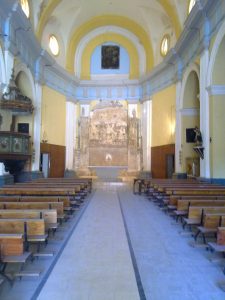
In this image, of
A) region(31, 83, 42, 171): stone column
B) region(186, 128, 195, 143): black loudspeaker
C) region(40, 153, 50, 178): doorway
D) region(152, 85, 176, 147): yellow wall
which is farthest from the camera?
region(40, 153, 50, 178): doorway

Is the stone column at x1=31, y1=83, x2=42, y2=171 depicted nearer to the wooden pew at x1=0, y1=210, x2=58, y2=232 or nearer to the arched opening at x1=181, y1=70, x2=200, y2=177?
the arched opening at x1=181, y1=70, x2=200, y2=177

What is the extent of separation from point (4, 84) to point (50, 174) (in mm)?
7801

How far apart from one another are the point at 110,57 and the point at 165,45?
4715 mm

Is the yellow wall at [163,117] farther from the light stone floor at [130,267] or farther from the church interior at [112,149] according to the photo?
the light stone floor at [130,267]

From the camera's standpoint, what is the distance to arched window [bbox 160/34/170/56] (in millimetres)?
17847

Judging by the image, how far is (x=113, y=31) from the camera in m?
21.0

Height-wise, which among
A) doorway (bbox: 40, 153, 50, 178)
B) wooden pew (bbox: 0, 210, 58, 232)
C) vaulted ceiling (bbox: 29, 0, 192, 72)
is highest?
vaulted ceiling (bbox: 29, 0, 192, 72)

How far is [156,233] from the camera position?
18.3 feet

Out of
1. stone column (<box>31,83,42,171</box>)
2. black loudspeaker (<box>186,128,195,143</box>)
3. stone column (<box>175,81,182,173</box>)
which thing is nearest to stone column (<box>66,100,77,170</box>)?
stone column (<box>31,83,42,171</box>)

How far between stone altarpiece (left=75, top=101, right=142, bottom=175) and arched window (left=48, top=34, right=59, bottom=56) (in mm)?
4702

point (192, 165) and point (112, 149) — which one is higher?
point (112, 149)

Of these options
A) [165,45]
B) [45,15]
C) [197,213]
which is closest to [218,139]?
[197,213]

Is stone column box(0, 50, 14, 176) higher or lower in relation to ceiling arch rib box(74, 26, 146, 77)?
lower

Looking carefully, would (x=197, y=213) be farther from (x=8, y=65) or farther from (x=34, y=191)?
(x=8, y=65)
